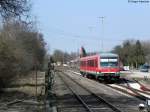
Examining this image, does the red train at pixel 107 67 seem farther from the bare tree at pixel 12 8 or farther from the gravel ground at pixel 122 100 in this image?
the bare tree at pixel 12 8

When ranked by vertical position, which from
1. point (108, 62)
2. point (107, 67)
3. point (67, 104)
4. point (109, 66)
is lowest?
point (67, 104)

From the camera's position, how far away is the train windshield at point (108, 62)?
54156mm

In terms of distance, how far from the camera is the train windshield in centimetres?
5416

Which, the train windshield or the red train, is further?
the train windshield

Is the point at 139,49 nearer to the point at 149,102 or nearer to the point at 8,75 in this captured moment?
the point at 8,75

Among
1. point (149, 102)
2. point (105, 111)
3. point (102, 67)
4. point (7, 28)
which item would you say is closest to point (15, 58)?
point (7, 28)

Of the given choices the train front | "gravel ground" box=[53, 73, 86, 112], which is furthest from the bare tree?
the train front

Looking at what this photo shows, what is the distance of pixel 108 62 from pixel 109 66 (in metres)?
0.61

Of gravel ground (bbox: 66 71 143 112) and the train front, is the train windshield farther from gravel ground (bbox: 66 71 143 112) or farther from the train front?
gravel ground (bbox: 66 71 143 112)

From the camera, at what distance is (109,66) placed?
54000 mm

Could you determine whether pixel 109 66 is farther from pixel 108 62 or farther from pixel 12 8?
pixel 12 8

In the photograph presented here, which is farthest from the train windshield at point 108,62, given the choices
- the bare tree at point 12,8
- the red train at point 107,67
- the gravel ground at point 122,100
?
the bare tree at point 12,8

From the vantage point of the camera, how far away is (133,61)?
15288 centimetres

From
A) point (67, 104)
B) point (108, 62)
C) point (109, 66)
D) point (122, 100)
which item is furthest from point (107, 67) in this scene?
point (67, 104)
